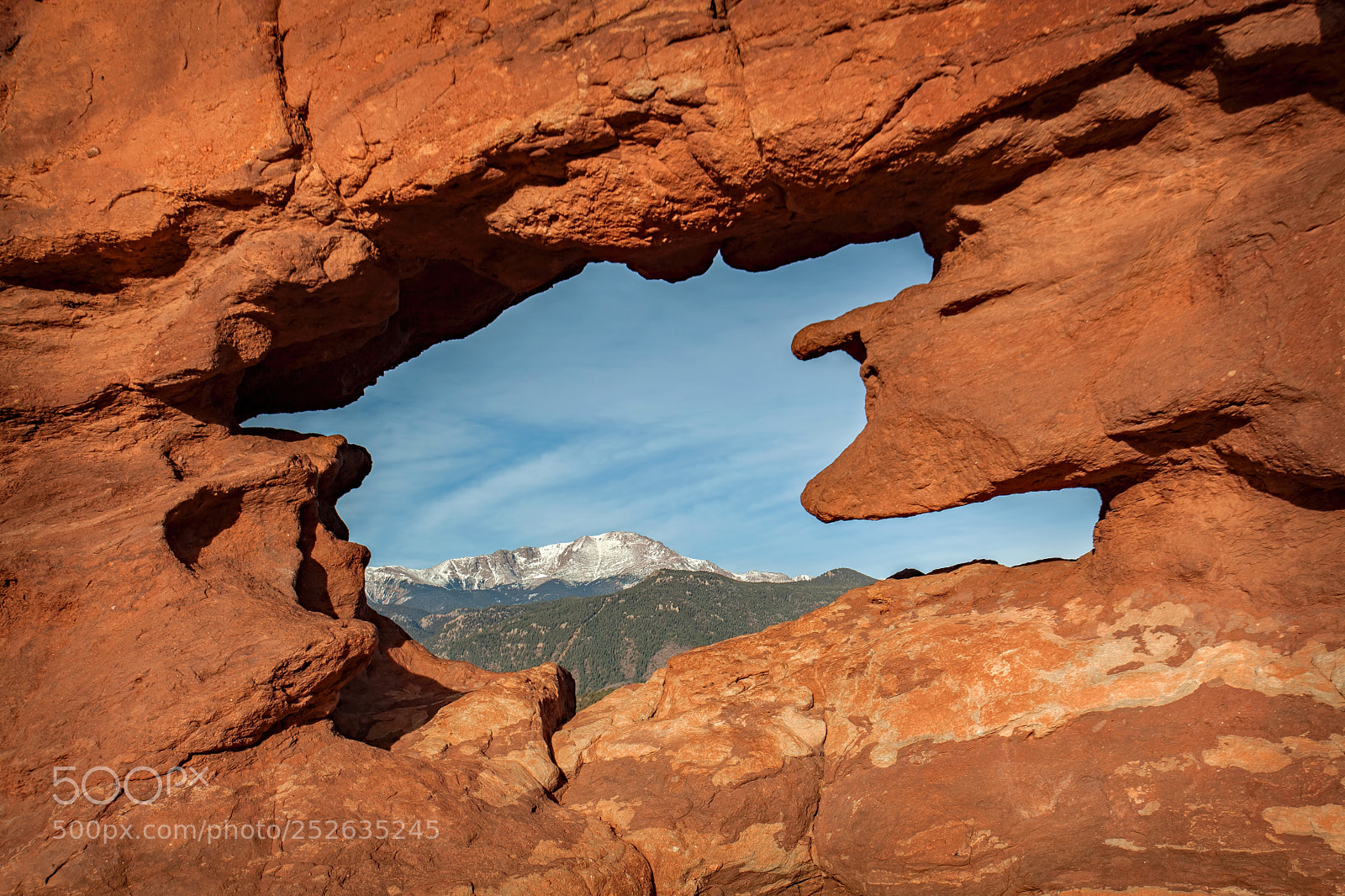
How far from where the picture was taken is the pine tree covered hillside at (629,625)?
44.0 meters

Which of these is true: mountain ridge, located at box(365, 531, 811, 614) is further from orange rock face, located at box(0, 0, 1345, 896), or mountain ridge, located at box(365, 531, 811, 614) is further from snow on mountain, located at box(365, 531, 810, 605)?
orange rock face, located at box(0, 0, 1345, 896)

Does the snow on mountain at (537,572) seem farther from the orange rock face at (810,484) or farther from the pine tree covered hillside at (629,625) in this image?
the orange rock face at (810,484)

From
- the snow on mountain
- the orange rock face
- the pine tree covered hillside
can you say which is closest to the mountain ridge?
the snow on mountain

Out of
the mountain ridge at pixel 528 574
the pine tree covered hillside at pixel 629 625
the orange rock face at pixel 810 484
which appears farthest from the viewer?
the mountain ridge at pixel 528 574

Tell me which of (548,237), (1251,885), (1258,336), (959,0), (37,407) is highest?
(959,0)

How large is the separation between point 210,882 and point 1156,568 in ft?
24.0

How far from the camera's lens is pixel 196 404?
304 inches

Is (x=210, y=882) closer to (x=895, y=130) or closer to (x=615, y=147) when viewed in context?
(x=615, y=147)

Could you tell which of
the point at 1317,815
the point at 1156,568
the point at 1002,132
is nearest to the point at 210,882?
the point at 1317,815

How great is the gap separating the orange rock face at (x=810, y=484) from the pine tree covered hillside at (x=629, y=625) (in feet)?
115

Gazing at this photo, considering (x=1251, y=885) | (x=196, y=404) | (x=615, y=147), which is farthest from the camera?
(x=196, y=404)

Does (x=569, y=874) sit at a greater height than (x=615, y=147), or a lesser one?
lesser

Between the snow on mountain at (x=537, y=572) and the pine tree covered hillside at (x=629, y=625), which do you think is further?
the snow on mountain at (x=537, y=572)

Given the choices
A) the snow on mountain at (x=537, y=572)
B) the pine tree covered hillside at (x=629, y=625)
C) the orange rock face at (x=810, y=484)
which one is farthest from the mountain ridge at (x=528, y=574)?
the orange rock face at (x=810, y=484)
